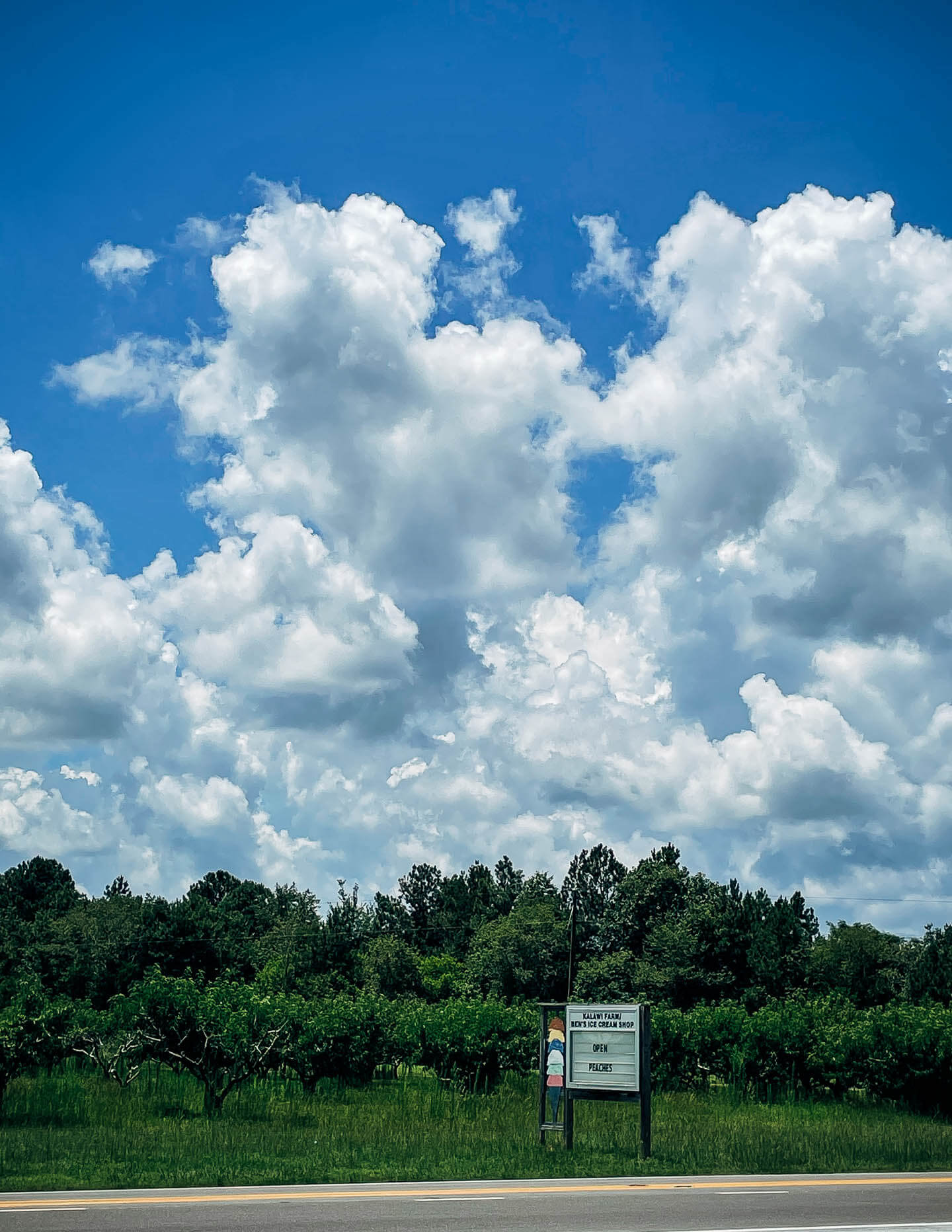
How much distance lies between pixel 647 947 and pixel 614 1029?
5808 centimetres

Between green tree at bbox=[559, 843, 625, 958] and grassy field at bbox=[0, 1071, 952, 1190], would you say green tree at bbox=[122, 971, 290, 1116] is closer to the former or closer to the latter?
grassy field at bbox=[0, 1071, 952, 1190]

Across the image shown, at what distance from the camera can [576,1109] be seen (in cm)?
2952

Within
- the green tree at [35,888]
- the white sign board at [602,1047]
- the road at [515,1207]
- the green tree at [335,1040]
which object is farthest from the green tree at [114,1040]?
the green tree at [35,888]

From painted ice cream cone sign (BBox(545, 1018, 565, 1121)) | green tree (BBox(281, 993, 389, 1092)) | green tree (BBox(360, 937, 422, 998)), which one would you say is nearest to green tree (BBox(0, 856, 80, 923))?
green tree (BBox(360, 937, 422, 998))

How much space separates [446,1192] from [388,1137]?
688 centimetres

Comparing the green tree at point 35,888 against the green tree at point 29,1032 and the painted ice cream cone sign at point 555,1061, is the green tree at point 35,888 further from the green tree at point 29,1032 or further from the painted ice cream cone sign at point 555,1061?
the painted ice cream cone sign at point 555,1061

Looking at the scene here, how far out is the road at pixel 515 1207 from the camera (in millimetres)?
13188

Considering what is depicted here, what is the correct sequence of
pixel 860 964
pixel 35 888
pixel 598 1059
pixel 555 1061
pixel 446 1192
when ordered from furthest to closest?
pixel 35 888 < pixel 860 964 < pixel 555 1061 < pixel 598 1059 < pixel 446 1192

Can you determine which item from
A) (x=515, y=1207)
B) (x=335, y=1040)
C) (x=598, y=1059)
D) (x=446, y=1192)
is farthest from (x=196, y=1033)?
(x=515, y=1207)

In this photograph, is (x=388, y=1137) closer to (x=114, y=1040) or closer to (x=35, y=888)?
(x=114, y=1040)

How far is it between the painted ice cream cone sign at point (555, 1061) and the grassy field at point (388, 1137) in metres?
0.97

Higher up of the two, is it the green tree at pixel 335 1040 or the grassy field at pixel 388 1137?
the green tree at pixel 335 1040

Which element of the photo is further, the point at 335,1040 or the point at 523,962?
the point at 523,962

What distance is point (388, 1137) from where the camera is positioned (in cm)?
2305
